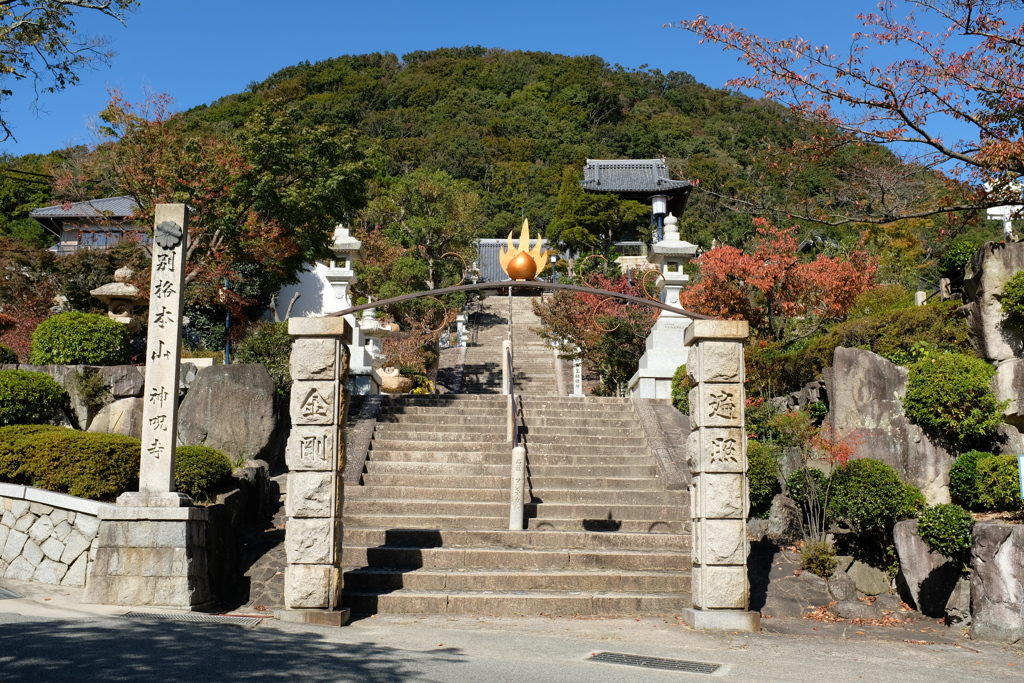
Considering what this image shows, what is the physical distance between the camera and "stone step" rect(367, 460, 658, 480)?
10.7 metres

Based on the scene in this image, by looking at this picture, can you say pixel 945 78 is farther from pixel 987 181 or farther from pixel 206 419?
pixel 206 419

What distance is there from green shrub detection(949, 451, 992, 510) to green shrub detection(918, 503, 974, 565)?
5.33ft

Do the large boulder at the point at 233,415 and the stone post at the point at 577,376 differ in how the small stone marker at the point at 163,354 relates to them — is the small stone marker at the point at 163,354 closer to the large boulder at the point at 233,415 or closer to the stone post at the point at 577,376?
the large boulder at the point at 233,415

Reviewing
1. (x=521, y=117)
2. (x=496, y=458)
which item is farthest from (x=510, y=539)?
(x=521, y=117)

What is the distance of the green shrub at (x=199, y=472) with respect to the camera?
8.80 metres

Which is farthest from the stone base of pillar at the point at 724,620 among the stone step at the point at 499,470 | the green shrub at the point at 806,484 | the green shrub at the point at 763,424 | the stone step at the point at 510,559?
the green shrub at the point at 763,424

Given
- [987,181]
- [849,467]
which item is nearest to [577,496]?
[849,467]

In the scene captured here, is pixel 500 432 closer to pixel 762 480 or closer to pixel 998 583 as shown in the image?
pixel 762 480

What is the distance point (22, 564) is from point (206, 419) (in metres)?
3.14

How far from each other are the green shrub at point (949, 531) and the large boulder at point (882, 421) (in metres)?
2.49

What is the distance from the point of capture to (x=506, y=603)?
7.74 meters

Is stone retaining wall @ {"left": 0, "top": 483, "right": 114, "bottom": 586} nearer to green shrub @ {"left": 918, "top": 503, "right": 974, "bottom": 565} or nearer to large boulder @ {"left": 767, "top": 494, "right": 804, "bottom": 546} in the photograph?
large boulder @ {"left": 767, "top": 494, "right": 804, "bottom": 546}

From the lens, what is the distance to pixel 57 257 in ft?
64.6

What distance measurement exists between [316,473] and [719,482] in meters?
3.74
